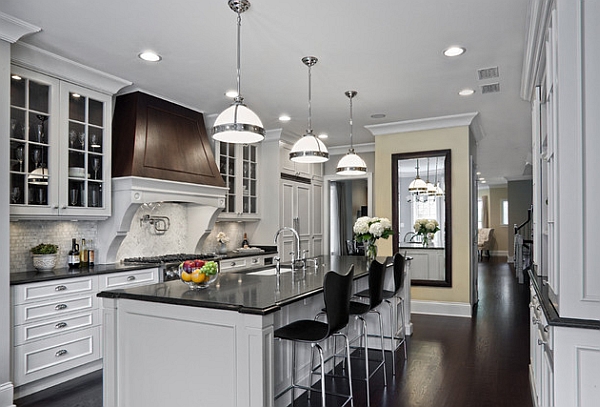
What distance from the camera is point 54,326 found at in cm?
353

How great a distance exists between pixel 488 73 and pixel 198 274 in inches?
132

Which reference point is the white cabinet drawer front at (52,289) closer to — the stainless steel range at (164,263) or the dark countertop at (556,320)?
the stainless steel range at (164,263)

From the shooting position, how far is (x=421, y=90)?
4758 mm

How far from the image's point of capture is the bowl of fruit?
269 centimetres

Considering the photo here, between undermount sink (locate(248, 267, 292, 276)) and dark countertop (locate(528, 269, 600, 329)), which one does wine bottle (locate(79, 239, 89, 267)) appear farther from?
dark countertop (locate(528, 269, 600, 329))

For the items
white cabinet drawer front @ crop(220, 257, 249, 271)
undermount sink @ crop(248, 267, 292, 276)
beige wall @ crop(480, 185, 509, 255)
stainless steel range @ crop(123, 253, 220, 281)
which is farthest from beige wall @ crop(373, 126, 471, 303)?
beige wall @ crop(480, 185, 509, 255)

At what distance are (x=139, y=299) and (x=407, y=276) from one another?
3328 millimetres

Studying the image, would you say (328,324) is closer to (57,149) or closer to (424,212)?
(57,149)

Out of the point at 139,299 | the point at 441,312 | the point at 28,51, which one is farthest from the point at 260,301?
the point at 441,312

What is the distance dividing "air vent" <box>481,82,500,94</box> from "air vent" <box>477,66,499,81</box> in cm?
27

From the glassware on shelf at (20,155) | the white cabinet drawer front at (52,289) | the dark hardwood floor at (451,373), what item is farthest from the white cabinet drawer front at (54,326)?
the glassware on shelf at (20,155)

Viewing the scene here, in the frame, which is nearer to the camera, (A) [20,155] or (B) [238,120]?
(B) [238,120]

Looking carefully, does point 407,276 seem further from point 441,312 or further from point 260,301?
point 260,301

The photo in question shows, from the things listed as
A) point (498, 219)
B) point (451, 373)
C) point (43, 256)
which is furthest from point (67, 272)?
point (498, 219)
